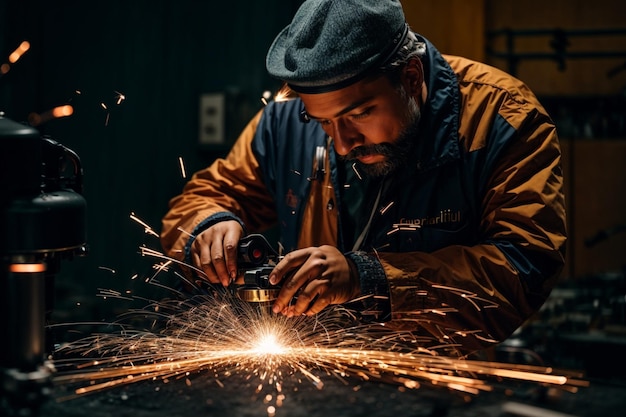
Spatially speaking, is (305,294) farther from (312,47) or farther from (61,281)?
(61,281)

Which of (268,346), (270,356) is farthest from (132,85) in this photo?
(270,356)

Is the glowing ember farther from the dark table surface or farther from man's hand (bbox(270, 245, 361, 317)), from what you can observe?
the dark table surface

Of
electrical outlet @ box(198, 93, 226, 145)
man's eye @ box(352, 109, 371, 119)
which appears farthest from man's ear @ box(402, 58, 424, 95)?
electrical outlet @ box(198, 93, 226, 145)

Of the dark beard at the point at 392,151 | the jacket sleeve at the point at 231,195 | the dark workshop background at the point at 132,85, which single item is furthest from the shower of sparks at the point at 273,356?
the dark workshop background at the point at 132,85

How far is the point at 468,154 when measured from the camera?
228cm

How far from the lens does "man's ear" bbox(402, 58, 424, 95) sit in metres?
2.23

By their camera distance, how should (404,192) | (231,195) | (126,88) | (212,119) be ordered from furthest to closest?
1. (126,88)
2. (212,119)
3. (231,195)
4. (404,192)

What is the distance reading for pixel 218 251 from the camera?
6.93ft

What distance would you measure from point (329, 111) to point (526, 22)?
342 cm

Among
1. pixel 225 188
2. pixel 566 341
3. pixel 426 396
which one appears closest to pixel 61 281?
pixel 225 188

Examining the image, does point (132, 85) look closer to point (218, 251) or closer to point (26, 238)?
point (218, 251)

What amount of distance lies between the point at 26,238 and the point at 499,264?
118cm

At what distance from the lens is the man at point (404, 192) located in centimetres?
203

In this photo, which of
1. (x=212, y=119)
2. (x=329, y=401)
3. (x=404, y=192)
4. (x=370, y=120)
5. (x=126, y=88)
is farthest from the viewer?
(x=126, y=88)
